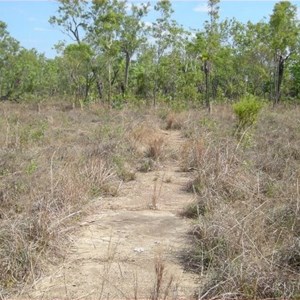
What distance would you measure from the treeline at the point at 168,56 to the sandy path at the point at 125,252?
40.0 feet

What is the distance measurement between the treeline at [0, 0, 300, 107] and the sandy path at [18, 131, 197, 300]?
12190mm

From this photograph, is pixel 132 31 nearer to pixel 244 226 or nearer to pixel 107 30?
pixel 107 30

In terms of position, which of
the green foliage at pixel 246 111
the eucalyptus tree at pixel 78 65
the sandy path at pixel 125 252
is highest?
the eucalyptus tree at pixel 78 65

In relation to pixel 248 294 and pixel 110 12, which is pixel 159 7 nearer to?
pixel 110 12

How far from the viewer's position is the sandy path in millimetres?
3363

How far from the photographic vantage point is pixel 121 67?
25.4 m

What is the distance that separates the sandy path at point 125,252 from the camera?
336 centimetres

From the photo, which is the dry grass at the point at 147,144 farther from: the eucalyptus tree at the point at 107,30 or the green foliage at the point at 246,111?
the eucalyptus tree at the point at 107,30

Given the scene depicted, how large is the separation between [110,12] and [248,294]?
2026cm

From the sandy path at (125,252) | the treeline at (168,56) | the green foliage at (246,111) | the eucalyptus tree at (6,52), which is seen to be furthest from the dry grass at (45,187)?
the eucalyptus tree at (6,52)

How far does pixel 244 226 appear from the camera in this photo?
369cm

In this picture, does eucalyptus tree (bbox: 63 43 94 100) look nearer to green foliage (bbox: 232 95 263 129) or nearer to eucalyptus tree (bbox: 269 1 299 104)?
eucalyptus tree (bbox: 269 1 299 104)

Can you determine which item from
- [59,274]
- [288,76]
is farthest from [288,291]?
[288,76]

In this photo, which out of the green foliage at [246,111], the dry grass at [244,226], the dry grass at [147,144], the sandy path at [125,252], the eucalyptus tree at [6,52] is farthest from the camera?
the eucalyptus tree at [6,52]
